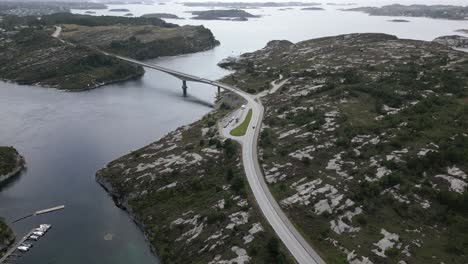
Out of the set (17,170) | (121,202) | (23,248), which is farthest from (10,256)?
(17,170)

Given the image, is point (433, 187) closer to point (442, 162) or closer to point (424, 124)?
point (442, 162)

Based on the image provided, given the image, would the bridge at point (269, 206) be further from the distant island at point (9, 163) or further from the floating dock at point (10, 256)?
the distant island at point (9, 163)

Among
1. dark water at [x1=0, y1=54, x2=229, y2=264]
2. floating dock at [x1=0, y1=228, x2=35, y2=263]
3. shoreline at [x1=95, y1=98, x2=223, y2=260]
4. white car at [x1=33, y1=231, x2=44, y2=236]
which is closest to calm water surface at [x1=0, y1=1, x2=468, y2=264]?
dark water at [x1=0, y1=54, x2=229, y2=264]

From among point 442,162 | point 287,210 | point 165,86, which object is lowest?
point 165,86

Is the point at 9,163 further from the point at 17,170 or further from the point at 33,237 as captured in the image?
the point at 33,237

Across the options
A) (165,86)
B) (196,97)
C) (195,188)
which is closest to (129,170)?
(195,188)

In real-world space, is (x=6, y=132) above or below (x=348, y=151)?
below
